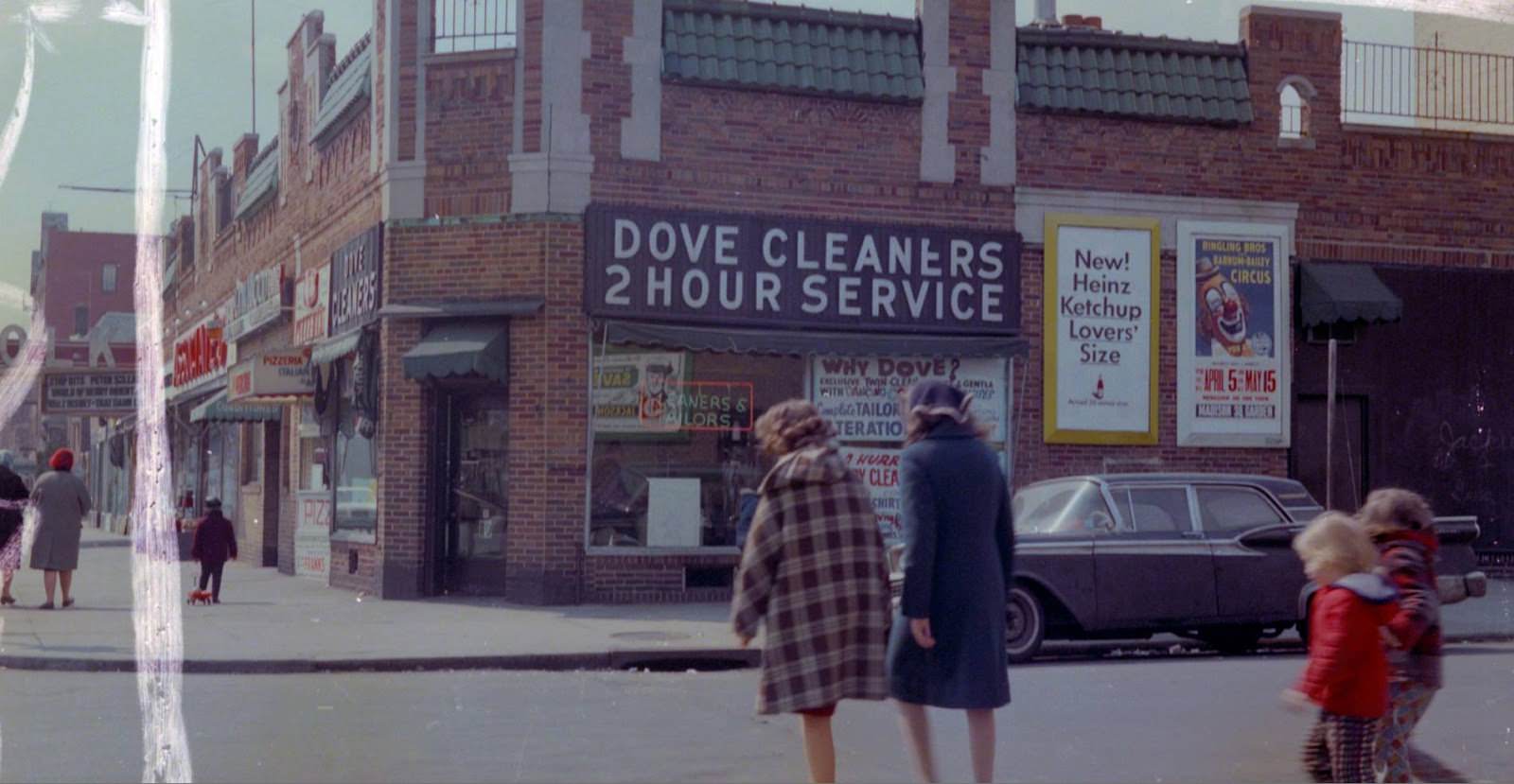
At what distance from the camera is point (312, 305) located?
23031mm

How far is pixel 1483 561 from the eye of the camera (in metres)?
21.6

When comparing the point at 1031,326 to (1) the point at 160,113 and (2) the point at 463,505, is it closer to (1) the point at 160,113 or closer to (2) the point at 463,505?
(2) the point at 463,505

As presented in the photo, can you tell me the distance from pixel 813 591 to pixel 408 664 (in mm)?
7181

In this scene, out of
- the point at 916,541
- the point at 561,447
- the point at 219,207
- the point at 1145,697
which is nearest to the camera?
the point at 916,541

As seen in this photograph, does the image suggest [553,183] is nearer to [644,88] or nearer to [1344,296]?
[644,88]

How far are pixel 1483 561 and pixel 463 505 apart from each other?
12.7 meters

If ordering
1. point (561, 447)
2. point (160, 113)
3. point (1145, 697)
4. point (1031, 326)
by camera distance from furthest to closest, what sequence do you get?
1. point (1031, 326)
2. point (561, 447)
3. point (160, 113)
4. point (1145, 697)

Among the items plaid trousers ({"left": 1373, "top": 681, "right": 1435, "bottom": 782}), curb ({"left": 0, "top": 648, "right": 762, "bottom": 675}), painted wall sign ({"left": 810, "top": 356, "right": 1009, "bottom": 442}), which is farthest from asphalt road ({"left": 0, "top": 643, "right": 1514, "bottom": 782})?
painted wall sign ({"left": 810, "top": 356, "right": 1009, "bottom": 442})

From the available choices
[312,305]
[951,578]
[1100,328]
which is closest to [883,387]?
[1100,328]

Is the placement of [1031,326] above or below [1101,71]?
below

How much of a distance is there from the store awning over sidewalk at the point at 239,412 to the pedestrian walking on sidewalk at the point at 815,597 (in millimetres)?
20663

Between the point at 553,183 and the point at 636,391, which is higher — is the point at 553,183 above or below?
above

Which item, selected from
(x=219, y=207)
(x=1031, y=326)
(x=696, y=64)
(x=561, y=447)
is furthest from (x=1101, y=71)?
(x=219, y=207)

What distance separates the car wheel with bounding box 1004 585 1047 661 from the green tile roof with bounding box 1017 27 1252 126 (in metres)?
7.93
